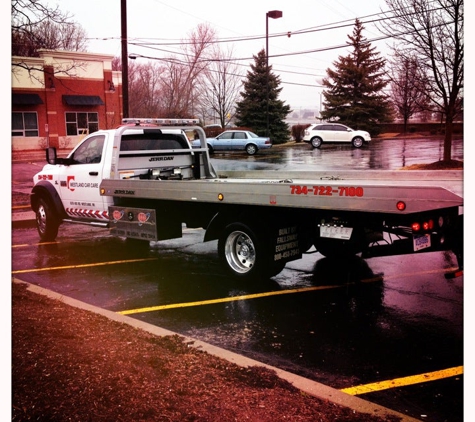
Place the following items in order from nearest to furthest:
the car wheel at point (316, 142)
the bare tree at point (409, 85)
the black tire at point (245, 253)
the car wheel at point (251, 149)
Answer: the bare tree at point (409, 85) < the black tire at point (245, 253) < the car wheel at point (316, 142) < the car wheel at point (251, 149)

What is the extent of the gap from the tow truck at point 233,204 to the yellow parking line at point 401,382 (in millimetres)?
1246

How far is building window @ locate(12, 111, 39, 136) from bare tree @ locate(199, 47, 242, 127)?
1726mm

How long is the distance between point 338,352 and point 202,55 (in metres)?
3.36

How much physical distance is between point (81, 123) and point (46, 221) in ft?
9.38

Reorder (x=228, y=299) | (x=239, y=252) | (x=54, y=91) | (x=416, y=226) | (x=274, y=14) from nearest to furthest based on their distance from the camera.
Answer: (x=416, y=226)
(x=274, y=14)
(x=54, y=91)
(x=228, y=299)
(x=239, y=252)

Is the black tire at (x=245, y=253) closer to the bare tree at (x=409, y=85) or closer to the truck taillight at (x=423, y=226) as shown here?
the truck taillight at (x=423, y=226)

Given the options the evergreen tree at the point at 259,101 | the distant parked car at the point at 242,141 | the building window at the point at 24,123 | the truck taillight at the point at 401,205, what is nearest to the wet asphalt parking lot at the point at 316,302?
the distant parked car at the point at 242,141

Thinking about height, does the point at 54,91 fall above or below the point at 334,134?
above

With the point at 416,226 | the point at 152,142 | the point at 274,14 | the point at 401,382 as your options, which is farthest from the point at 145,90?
the point at 401,382

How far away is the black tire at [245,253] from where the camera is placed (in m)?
6.36

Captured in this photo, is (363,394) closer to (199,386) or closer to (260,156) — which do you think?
(199,386)

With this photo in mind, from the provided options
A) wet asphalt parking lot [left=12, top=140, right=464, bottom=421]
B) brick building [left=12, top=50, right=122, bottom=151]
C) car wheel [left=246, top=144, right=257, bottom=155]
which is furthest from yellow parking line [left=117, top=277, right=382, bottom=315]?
car wheel [left=246, top=144, right=257, bottom=155]

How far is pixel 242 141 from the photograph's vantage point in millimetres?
8336

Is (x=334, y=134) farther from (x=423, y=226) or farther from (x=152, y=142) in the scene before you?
(x=423, y=226)
